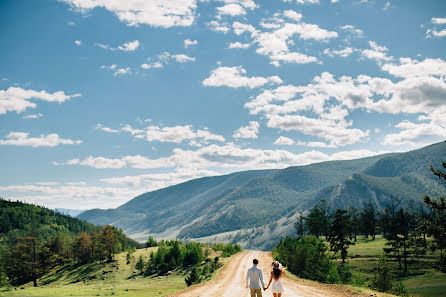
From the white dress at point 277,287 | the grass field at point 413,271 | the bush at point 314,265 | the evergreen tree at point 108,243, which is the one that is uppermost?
the white dress at point 277,287

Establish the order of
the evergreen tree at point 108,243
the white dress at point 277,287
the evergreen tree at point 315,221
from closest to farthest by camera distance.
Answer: the white dress at point 277,287, the evergreen tree at point 108,243, the evergreen tree at point 315,221

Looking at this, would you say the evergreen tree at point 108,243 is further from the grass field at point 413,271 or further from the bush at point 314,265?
the bush at point 314,265

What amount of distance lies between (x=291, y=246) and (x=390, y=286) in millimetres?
21169

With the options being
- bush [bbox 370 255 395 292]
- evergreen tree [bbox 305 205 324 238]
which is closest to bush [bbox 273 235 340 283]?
bush [bbox 370 255 395 292]

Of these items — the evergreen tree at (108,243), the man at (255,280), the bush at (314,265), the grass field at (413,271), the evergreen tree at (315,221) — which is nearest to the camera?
the man at (255,280)

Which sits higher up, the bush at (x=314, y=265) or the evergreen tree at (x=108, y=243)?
the bush at (x=314, y=265)

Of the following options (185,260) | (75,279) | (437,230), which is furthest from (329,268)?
(75,279)

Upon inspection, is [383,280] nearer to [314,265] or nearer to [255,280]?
[314,265]

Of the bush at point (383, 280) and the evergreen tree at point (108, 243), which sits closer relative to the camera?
the bush at point (383, 280)

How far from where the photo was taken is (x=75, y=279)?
11000 centimetres

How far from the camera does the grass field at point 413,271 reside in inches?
2574

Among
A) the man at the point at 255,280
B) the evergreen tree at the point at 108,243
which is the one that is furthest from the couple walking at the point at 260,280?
the evergreen tree at the point at 108,243

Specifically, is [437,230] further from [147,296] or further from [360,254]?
[360,254]

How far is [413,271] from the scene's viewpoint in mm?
89438
